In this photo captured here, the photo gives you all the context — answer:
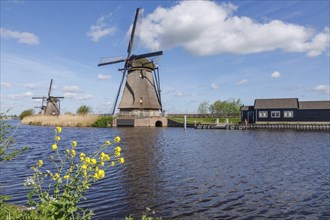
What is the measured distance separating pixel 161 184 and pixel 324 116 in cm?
4759

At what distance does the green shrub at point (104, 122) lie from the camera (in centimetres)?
4978

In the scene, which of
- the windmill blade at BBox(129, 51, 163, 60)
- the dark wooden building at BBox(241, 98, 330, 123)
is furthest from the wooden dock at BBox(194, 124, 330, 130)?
the windmill blade at BBox(129, 51, 163, 60)

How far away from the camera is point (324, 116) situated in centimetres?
4953

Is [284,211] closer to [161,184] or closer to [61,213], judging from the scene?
[161,184]

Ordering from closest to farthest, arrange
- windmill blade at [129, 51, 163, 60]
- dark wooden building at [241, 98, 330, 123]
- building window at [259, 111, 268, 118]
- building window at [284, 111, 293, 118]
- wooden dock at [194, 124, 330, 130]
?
wooden dock at [194, 124, 330, 130] → dark wooden building at [241, 98, 330, 123] → windmill blade at [129, 51, 163, 60] → building window at [284, 111, 293, 118] → building window at [259, 111, 268, 118]

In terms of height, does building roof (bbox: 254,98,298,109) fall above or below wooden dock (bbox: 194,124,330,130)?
above

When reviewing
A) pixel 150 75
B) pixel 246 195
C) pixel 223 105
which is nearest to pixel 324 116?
pixel 150 75

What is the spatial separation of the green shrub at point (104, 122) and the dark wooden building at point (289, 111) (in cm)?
2654

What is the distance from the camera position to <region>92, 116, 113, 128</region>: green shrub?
49.8 m

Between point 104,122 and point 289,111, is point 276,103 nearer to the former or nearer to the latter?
point 289,111

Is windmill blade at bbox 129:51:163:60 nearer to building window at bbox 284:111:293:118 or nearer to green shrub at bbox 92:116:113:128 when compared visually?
green shrub at bbox 92:116:113:128

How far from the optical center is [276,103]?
51656mm

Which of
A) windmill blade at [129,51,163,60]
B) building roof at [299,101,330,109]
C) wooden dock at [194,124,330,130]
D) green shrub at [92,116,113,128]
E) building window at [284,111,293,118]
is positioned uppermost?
windmill blade at [129,51,163,60]

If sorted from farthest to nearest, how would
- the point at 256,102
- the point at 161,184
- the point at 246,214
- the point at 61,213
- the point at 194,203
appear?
the point at 256,102, the point at 161,184, the point at 194,203, the point at 246,214, the point at 61,213
